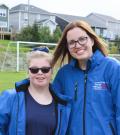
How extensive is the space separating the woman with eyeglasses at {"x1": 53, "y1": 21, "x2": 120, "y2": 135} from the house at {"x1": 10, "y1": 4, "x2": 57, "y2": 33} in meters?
75.5

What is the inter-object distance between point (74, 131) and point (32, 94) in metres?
0.46

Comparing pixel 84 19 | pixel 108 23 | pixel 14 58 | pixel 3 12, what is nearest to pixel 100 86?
pixel 14 58

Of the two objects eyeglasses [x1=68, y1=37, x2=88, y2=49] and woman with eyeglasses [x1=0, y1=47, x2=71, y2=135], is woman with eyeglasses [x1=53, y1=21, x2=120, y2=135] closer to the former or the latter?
eyeglasses [x1=68, y1=37, x2=88, y2=49]

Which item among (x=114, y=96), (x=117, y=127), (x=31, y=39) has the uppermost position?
(x=114, y=96)

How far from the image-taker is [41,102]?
387 cm

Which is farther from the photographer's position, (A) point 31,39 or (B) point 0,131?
(A) point 31,39

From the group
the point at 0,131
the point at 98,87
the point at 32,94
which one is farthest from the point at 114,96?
the point at 0,131

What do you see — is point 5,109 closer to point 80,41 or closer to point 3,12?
point 80,41

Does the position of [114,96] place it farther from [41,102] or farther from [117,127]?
[41,102]

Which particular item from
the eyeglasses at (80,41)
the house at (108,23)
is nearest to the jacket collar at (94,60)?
the eyeglasses at (80,41)

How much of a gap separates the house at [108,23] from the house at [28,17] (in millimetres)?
10430

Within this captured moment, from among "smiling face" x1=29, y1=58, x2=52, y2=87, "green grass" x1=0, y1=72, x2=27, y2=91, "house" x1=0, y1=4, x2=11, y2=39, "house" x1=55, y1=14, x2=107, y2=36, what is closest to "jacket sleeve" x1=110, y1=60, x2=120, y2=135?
"smiling face" x1=29, y1=58, x2=52, y2=87

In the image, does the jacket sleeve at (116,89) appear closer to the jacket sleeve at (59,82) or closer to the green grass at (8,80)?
the jacket sleeve at (59,82)

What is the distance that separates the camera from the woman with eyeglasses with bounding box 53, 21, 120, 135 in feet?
12.8
